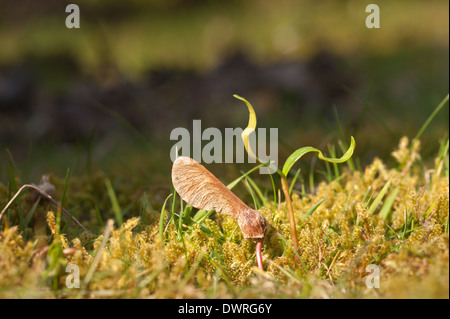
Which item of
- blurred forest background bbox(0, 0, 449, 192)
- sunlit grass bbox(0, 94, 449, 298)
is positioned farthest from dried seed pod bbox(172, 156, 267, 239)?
blurred forest background bbox(0, 0, 449, 192)

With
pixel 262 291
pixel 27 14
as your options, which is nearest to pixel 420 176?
pixel 262 291

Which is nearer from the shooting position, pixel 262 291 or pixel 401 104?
pixel 262 291

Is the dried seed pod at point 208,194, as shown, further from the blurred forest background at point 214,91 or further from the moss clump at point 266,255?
the blurred forest background at point 214,91

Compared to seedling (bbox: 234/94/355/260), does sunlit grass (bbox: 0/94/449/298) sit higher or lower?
lower

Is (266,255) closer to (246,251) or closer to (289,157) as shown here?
(246,251)

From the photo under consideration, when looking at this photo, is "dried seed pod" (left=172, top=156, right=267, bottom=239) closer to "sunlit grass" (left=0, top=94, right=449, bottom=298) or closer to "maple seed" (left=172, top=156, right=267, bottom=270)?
"maple seed" (left=172, top=156, right=267, bottom=270)

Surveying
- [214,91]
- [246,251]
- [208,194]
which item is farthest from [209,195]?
[214,91]

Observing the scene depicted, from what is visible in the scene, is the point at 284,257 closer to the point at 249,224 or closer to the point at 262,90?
the point at 249,224
